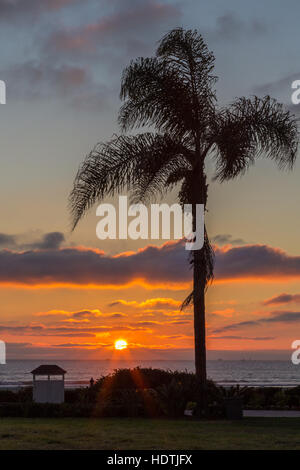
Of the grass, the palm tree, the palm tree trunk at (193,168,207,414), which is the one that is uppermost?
the palm tree

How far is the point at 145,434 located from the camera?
17312 millimetres

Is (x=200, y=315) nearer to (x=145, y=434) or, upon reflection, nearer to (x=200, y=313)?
(x=200, y=313)

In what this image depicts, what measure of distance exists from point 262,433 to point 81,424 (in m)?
5.24

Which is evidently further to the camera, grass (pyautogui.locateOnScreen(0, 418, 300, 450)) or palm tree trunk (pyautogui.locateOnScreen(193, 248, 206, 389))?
palm tree trunk (pyautogui.locateOnScreen(193, 248, 206, 389))

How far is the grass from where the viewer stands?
15.2 meters

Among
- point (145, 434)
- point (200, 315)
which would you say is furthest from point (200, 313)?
point (145, 434)

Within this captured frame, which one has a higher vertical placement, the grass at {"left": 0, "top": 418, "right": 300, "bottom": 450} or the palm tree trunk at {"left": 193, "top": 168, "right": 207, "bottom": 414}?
the palm tree trunk at {"left": 193, "top": 168, "right": 207, "bottom": 414}

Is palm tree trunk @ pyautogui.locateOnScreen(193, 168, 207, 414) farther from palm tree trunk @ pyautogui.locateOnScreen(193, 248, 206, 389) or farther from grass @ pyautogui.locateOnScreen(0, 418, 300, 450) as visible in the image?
grass @ pyautogui.locateOnScreen(0, 418, 300, 450)

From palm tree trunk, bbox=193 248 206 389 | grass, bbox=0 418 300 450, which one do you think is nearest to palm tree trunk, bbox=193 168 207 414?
palm tree trunk, bbox=193 248 206 389

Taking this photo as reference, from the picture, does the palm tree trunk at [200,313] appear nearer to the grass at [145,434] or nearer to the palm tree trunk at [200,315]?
the palm tree trunk at [200,315]

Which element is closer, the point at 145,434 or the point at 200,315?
the point at 145,434

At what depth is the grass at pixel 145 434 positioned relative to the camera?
600 inches

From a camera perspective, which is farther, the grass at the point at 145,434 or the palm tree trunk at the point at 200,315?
the palm tree trunk at the point at 200,315

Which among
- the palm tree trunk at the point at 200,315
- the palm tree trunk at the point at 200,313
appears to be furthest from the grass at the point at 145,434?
the palm tree trunk at the point at 200,313
